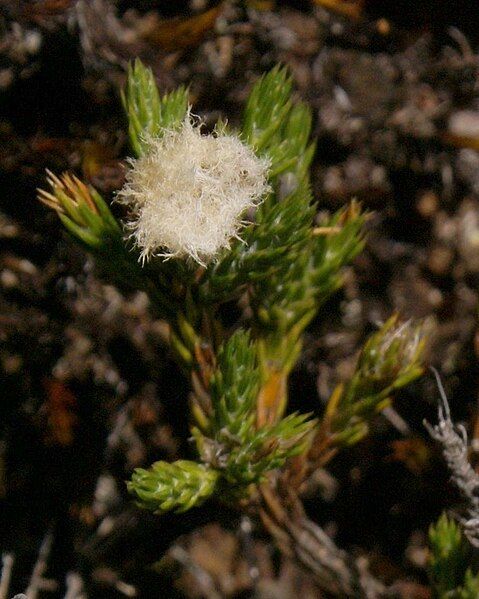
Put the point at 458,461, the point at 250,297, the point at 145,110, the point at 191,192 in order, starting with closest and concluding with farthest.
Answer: the point at 191,192 < the point at 145,110 < the point at 458,461 < the point at 250,297

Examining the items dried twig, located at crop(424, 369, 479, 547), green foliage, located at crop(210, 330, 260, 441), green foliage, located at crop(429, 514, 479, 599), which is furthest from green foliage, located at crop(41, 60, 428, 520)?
green foliage, located at crop(429, 514, 479, 599)

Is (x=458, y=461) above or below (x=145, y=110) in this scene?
below

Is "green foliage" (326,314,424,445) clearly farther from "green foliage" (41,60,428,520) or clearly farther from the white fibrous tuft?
the white fibrous tuft

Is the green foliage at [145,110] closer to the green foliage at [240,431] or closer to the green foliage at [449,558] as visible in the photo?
the green foliage at [240,431]

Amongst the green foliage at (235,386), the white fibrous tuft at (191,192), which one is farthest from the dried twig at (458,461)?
the white fibrous tuft at (191,192)

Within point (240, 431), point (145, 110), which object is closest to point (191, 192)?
point (145, 110)

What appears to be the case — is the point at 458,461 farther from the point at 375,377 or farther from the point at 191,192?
the point at 191,192

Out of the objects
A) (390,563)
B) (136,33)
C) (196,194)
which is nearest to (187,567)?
(390,563)
